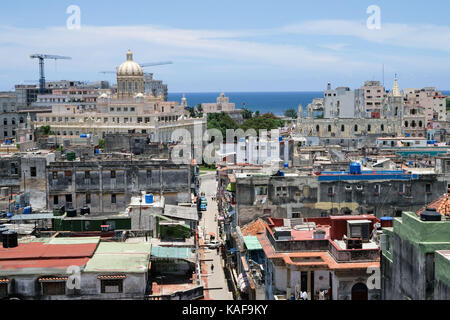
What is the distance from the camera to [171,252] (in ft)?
100

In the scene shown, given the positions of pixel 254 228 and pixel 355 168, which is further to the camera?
pixel 355 168

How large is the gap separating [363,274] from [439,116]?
105 meters

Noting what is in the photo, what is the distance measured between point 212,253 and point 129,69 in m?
74.9

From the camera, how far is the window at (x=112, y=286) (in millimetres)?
24922

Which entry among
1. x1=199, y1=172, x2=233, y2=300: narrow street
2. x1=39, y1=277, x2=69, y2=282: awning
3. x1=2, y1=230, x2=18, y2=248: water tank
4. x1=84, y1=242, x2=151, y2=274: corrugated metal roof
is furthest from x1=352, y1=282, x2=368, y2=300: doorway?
x1=2, y1=230, x2=18, y2=248: water tank

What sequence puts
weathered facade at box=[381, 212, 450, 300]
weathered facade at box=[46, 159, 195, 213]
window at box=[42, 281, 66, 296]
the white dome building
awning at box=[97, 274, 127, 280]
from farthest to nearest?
the white dome building < weathered facade at box=[46, 159, 195, 213] < awning at box=[97, 274, 127, 280] < window at box=[42, 281, 66, 296] < weathered facade at box=[381, 212, 450, 300]

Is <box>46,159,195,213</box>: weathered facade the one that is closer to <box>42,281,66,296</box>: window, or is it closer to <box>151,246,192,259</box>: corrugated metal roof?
<box>151,246,192,259</box>: corrugated metal roof

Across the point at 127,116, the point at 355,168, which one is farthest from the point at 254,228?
the point at 127,116

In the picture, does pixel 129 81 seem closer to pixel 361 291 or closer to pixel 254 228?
pixel 254 228

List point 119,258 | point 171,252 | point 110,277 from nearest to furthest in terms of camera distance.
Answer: point 110,277
point 119,258
point 171,252

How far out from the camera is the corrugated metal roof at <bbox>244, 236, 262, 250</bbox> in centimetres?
3219

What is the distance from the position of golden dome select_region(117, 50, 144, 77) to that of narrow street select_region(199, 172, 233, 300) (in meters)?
35.8

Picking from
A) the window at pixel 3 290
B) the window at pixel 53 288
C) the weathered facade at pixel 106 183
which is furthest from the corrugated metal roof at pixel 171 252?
the weathered facade at pixel 106 183
